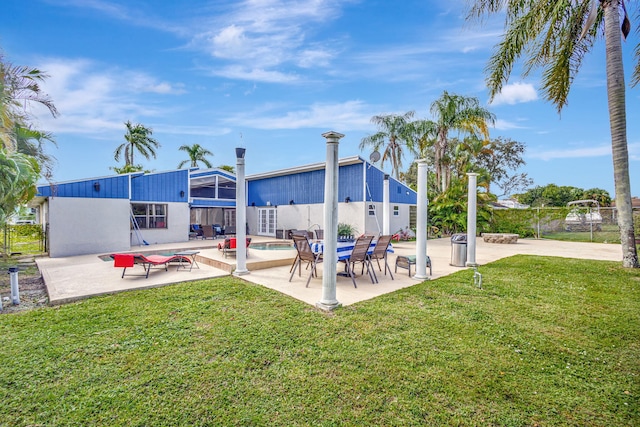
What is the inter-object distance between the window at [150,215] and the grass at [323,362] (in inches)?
424

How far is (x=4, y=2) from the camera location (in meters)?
7.52

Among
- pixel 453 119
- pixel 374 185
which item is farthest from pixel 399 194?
pixel 453 119

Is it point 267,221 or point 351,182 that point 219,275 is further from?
point 267,221

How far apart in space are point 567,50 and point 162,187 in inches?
668

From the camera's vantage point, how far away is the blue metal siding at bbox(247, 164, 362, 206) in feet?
52.2

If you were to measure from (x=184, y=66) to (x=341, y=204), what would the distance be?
31.9 ft

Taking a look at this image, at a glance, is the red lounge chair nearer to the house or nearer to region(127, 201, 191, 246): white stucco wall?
the house

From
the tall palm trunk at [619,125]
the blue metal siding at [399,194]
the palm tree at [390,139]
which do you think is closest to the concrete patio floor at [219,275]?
the tall palm trunk at [619,125]

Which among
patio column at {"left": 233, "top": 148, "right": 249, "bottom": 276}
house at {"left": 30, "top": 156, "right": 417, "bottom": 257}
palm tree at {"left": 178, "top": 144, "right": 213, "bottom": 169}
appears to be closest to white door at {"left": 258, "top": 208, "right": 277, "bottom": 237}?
house at {"left": 30, "top": 156, "right": 417, "bottom": 257}

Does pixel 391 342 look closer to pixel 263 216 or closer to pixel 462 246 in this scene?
pixel 462 246

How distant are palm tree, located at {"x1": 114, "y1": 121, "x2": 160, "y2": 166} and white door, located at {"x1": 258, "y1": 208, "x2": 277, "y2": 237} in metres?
13.8

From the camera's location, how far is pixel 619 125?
25.2 feet

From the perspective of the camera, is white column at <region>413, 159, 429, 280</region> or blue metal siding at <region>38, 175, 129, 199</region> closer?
white column at <region>413, 159, 429, 280</region>

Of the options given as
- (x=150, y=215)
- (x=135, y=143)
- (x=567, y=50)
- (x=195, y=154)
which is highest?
(x=135, y=143)
